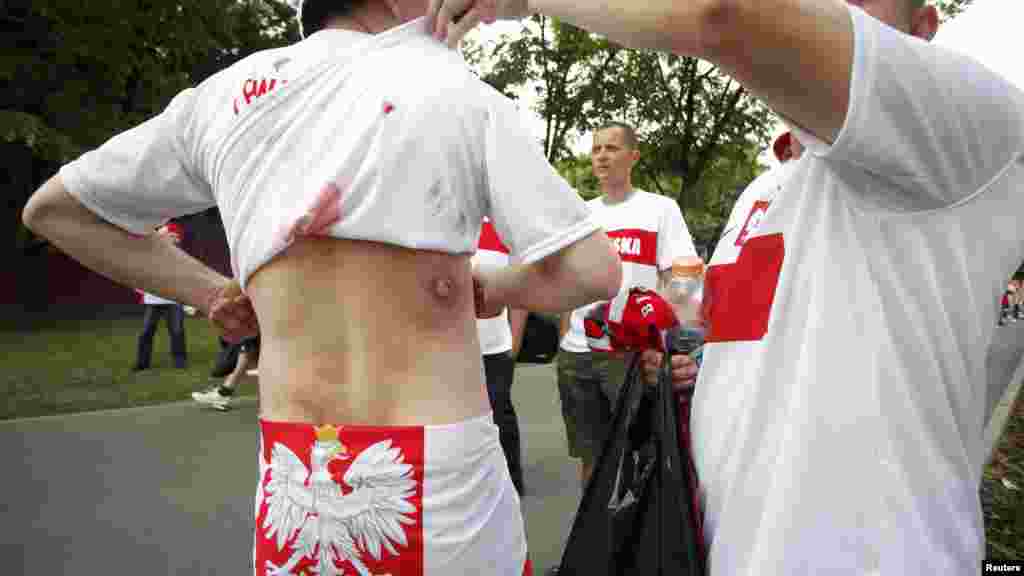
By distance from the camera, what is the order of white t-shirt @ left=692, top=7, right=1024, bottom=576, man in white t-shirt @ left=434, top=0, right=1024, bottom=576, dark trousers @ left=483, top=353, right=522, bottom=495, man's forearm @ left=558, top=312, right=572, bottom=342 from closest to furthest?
man in white t-shirt @ left=434, top=0, right=1024, bottom=576 < white t-shirt @ left=692, top=7, right=1024, bottom=576 < dark trousers @ left=483, top=353, right=522, bottom=495 < man's forearm @ left=558, top=312, right=572, bottom=342

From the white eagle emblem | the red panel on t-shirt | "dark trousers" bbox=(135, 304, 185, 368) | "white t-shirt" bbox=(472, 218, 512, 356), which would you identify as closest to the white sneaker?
"dark trousers" bbox=(135, 304, 185, 368)

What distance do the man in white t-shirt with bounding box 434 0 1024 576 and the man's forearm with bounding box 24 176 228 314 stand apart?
1.06m

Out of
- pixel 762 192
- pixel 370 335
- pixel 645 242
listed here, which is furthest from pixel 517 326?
pixel 370 335

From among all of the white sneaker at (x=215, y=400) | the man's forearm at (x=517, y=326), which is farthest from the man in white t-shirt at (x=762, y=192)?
the white sneaker at (x=215, y=400)

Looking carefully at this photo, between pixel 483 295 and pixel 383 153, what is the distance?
449mm

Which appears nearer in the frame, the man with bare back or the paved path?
the man with bare back

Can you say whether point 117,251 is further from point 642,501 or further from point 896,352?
point 896,352

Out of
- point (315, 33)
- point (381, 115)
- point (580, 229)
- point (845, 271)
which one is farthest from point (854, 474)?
point (315, 33)

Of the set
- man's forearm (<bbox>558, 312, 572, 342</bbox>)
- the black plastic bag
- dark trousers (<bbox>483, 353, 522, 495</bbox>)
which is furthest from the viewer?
man's forearm (<bbox>558, 312, 572, 342</bbox>)

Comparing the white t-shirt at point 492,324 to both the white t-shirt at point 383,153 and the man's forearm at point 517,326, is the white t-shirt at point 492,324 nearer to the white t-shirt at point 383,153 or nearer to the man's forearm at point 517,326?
the man's forearm at point 517,326

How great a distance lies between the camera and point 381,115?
155 cm

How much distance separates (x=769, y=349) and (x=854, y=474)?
0.23 m

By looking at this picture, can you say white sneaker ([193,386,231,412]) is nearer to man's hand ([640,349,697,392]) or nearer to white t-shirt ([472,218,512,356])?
white t-shirt ([472,218,512,356])

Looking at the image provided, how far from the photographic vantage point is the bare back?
5.15 ft
